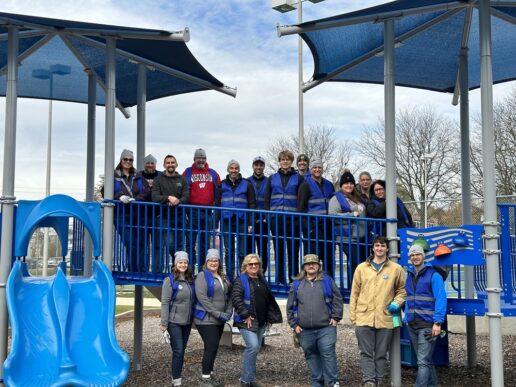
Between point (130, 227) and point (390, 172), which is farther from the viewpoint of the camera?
point (130, 227)

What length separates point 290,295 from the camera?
7.66 m

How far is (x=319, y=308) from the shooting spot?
7465 millimetres

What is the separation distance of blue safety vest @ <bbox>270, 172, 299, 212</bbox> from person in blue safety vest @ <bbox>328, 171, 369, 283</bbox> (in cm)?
54

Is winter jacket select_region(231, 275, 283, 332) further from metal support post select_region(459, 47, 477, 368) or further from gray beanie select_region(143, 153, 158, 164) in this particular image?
metal support post select_region(459, 47, 477, 368)

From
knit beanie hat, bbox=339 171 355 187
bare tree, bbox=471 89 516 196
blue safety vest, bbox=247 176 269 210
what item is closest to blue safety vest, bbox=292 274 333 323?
knit beanie hat, bbox=339 171 355 187

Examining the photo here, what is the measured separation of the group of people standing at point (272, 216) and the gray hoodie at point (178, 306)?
1.62 feet

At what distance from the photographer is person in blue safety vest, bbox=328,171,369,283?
26.3 ft

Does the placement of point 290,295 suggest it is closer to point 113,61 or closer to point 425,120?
point 113,61

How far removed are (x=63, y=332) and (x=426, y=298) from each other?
429 centimetres

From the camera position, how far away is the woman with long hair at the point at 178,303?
8.02 m

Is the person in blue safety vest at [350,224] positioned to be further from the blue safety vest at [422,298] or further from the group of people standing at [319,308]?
the blue safety vest at [422,298]

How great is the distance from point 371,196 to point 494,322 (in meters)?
2.31

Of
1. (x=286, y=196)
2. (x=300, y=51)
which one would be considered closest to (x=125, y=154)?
(x=286, y=196)

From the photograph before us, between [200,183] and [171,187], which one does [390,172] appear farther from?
[171,187]
